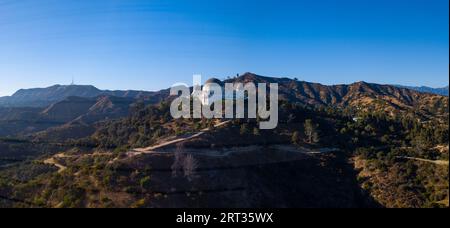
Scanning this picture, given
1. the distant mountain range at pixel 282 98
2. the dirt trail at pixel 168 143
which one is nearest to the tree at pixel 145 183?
the dirt trail at pixel 168 143

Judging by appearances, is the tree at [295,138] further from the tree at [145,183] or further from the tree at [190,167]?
the tree at [145,183]

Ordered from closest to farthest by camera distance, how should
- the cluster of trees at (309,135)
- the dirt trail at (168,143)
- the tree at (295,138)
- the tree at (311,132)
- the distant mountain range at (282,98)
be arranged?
the dirt trail at (168,143), the tree at (295,138), the cluster of trees at (309,135), the tree at (311,132), the distant mountain range at (282,98)

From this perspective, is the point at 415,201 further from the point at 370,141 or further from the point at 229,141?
the point at 229,141

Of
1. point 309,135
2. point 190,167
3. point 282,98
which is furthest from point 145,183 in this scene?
point 282,98

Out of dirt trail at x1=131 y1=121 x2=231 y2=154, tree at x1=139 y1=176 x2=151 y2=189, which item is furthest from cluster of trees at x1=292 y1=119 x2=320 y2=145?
tree at x1=139 y1=176 x2=151 y2=189

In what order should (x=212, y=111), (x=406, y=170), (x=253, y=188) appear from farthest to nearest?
(x=212, y=111), (x=406, y=170), (x=253, y=188)

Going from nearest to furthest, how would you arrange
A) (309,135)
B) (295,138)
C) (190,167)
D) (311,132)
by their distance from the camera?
(190,167) → (295,138) → (309,135) → (311,132)

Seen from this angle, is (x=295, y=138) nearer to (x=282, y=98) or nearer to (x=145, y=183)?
(x=145, y=183)

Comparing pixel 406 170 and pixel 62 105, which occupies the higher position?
pixel 62 105

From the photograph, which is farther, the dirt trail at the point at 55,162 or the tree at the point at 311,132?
the tree at the point at 311,132
